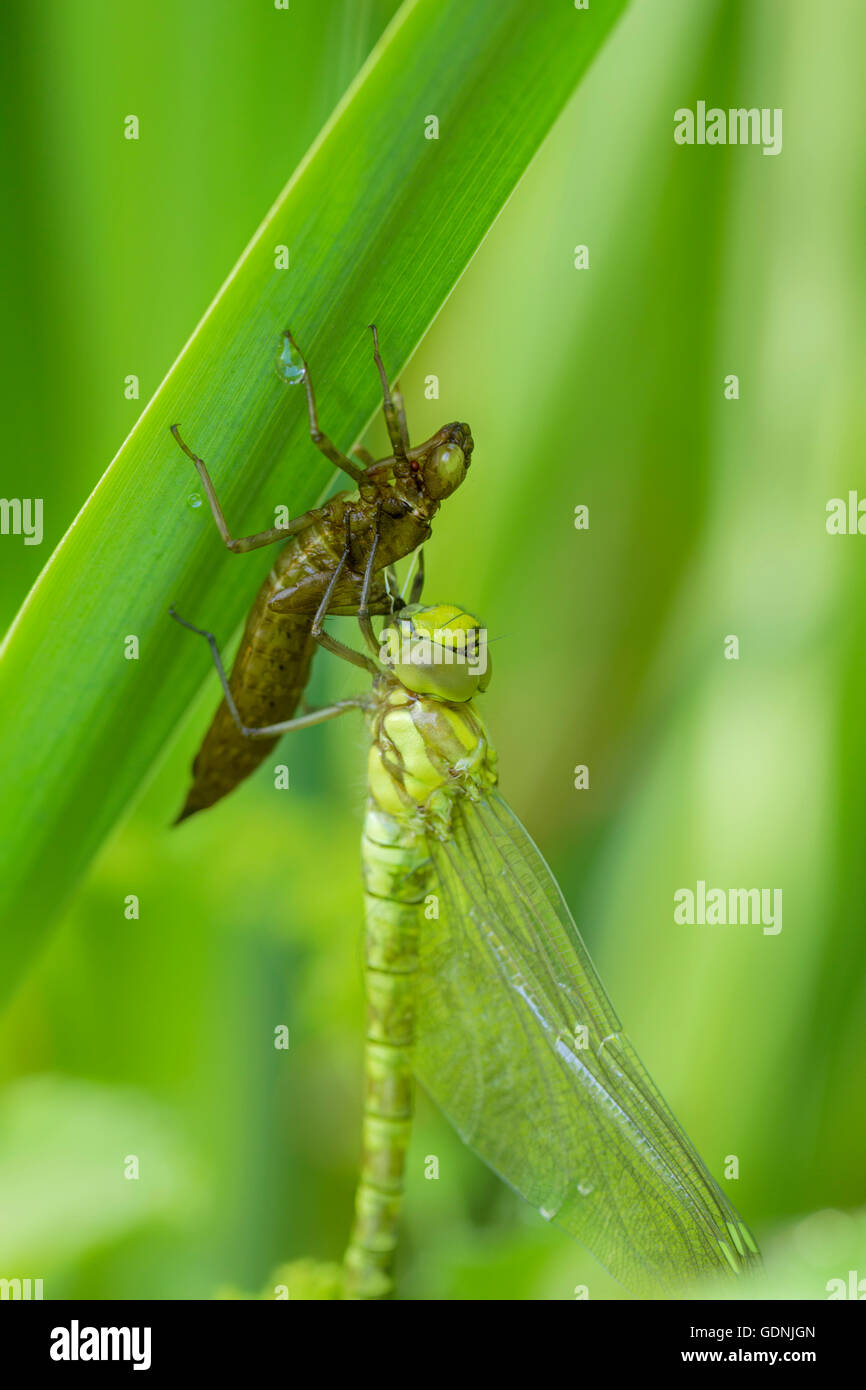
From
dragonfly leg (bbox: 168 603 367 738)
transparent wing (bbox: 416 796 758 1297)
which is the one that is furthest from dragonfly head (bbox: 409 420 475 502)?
transparent wing (bbox: 416 796 758 1297)

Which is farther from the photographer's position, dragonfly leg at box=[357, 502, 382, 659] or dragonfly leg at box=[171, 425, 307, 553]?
dragonfly leg at box=[357, 502, 382, 659]

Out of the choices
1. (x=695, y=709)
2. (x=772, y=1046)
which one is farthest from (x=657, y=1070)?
(x=695, y=709)

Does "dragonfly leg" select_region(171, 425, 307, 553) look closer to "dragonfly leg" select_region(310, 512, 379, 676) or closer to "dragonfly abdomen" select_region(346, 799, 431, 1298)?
"dragonfly leg" select_region(310, 512, 379, 676)

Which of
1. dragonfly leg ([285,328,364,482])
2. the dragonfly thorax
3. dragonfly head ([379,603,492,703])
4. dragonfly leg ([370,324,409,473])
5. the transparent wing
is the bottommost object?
the transparent wing

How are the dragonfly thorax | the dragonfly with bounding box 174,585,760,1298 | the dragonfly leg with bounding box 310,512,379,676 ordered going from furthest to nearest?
the dragonfly thorax
the dragonfly with bounding box 174,585,760,1298
the dragonfly leg with bounding box 310,512,379,676

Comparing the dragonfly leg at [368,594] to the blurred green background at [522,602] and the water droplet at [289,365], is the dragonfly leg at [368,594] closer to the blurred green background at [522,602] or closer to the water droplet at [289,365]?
the blurred green background at [522,602]

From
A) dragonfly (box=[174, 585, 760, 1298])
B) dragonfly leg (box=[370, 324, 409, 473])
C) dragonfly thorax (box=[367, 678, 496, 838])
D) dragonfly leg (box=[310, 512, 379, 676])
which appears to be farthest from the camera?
dragonfly thorax (box=[367, 678, 496, 838])

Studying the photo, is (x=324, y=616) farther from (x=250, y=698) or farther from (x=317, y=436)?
(x=317, y=436)

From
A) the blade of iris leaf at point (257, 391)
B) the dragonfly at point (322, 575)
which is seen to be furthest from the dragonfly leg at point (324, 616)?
the blade of iris leaf at point (257, 391)
